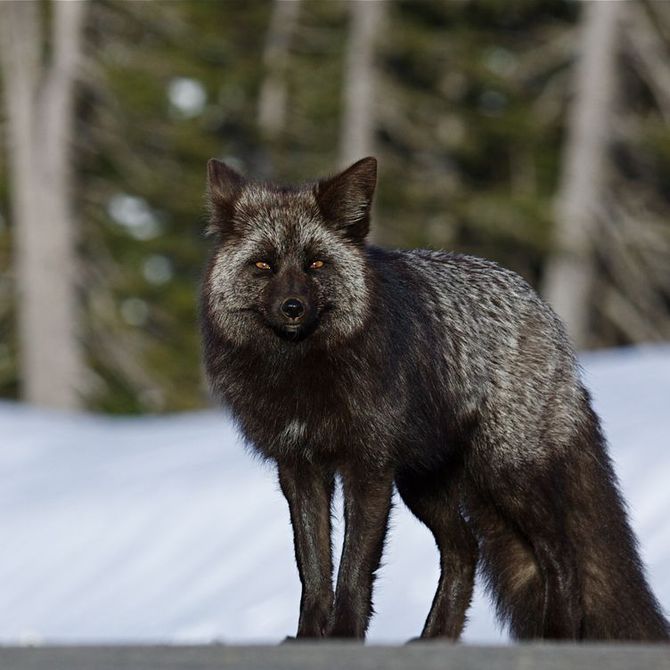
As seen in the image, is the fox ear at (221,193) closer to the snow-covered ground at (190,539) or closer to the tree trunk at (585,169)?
the snow-covered ground at (190,539)

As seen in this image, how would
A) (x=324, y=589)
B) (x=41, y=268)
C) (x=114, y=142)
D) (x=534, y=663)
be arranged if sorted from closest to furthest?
(x=534, y=663) → (x=324, y=589) → (x=41, y=268) → (x=114, y=142)

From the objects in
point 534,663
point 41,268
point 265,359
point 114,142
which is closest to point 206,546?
point 265,359

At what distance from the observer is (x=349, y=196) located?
23.2 feet

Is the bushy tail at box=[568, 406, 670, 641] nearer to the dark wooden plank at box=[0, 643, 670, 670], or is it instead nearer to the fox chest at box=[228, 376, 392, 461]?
the fox chest at box=[228, 376, 392, 461]

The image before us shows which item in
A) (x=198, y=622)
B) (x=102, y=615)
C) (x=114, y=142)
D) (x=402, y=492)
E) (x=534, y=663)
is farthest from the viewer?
(x=114, y=142)

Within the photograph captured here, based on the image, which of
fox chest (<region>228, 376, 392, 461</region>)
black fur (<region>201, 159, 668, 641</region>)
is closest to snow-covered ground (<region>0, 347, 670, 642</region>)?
black fur (<region>201, 159, 668, 641</region>)

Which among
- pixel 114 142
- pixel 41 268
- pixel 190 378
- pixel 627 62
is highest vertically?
pixel 627 62

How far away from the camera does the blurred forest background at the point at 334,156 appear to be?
89.6 ft

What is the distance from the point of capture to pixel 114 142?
94.4ft

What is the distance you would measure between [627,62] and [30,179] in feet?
36.8

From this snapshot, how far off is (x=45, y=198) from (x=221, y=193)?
20.4 m

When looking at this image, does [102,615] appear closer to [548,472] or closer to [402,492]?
[402,492]

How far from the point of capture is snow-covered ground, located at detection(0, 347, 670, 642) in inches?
398

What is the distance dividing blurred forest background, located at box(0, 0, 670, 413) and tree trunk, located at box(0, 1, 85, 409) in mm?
36
